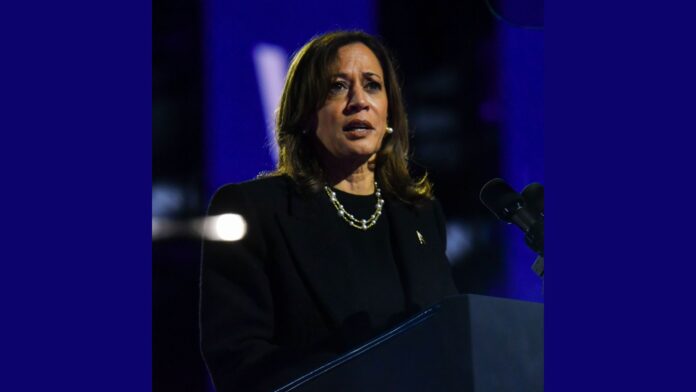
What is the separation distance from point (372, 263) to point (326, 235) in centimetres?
10

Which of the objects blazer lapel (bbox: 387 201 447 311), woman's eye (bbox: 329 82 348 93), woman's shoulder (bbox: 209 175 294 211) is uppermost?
woman's eye (bbox: 329 82 348 93)

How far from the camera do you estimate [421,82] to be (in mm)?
1327

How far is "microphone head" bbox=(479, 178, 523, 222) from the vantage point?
3.48ft

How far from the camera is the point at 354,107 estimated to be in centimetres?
142

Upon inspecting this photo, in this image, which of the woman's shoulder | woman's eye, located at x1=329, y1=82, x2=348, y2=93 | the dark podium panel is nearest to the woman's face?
woman's eye, located at x1=329, y1=82, x2=348, y2=93

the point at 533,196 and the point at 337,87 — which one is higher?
the point at 337,87

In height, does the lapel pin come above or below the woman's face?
below

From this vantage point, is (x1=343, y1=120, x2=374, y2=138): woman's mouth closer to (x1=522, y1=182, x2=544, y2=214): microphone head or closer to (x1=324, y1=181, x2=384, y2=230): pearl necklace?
(x1=324, y1=181, x2=384, y2=230): pearl necklace

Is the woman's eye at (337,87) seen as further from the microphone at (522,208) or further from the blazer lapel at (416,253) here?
the microphone at (522,208)

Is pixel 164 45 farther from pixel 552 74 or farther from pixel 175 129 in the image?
pixel 552 74

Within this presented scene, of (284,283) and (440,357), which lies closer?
(440,357)

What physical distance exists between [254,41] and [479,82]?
1.28ft

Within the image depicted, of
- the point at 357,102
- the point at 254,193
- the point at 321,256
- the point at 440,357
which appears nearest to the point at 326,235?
the point at 321,256

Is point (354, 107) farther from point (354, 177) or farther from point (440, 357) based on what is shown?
point (440, 357)
